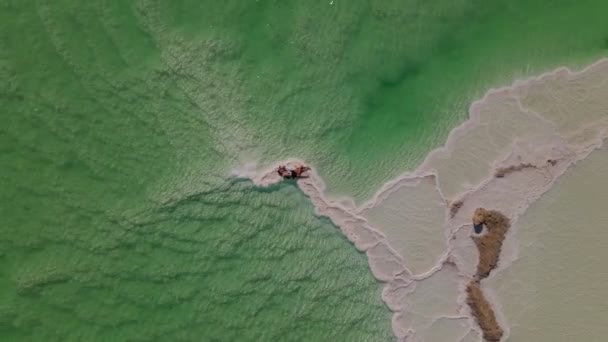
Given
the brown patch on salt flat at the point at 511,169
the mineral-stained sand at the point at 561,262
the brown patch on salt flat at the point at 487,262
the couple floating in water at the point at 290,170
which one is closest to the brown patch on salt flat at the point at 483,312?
the brown patch on salt flat at the point at 487,262

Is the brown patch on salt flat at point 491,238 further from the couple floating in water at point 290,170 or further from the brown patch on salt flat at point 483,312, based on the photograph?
the couple floating in water at point 290,170

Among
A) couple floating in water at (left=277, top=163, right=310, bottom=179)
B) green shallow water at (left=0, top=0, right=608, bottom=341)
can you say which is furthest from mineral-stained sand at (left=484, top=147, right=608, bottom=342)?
couple floating in water at (left=277, top=163, right=310, bottom=179)

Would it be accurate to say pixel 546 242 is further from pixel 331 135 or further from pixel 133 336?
pixel 133 336

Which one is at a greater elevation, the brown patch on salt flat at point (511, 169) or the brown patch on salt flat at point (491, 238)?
the brown patch on salt flat at point (511, 169)

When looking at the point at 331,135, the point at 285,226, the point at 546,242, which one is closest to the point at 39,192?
the point at 285,226

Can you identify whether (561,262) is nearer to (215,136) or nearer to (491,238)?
(491,238)

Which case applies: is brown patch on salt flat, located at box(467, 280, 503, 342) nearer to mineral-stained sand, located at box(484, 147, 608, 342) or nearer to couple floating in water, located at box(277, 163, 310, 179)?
mineral-stained sand, located at box(484, 147, 608, 342)

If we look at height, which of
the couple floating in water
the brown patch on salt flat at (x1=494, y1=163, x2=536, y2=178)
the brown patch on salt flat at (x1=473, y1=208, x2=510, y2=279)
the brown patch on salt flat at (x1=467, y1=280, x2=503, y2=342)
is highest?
the couple floating in water
